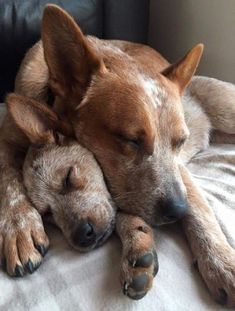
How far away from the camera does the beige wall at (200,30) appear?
7.59 ft

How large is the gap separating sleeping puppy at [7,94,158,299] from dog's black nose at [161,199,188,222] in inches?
2.6

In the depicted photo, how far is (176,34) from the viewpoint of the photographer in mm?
2588

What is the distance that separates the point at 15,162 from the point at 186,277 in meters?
0.73

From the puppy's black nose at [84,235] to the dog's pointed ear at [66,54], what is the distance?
45 cm

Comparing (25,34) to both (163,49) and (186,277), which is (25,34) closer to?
(163,49)

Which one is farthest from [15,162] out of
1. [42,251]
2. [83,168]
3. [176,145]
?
[176,145]

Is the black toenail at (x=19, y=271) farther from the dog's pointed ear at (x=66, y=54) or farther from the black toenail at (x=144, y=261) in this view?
the dog's pointed ear at (x=66, y=54)

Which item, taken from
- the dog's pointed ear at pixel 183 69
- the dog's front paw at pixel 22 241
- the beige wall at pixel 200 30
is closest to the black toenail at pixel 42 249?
the dog's front paw at pixel 22 241

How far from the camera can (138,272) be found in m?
1.24

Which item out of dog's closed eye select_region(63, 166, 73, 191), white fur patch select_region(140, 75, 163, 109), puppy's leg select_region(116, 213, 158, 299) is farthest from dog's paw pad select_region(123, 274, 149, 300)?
white fur patch select_region(140, 75, 163, 109)

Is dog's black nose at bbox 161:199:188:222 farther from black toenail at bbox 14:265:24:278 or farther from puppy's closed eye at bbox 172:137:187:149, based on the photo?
black toenail at bbox 14:265:24:278

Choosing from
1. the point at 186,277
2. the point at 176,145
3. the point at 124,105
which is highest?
the point at 124,105

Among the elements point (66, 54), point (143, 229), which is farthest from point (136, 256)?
point (66, 54)

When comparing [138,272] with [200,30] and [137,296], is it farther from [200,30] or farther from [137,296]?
[200,30]
